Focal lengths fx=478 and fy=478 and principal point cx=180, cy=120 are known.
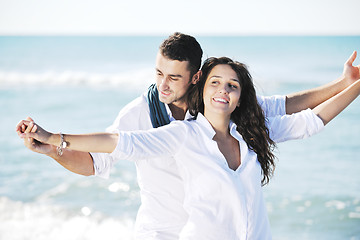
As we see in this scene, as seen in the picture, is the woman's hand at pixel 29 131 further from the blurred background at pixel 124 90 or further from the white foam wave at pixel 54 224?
the white foam wave at pixel 54 224

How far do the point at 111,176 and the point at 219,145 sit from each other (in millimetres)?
4990

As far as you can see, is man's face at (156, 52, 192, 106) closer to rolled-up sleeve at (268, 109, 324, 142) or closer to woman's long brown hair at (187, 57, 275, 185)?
woman's long brown hair at (187, 57, 275, 185)

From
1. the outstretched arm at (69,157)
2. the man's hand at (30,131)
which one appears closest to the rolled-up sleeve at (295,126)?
the outstretched arm at (69,157)

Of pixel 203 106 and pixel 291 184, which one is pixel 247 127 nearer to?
pixel 203 106

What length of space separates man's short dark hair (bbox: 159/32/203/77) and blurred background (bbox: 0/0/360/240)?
0.59 meters

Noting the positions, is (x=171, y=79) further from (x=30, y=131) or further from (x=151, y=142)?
(x=30, y=131)

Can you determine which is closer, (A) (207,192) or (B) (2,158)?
(A) (207,192)

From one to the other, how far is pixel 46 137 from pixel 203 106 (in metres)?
0.87

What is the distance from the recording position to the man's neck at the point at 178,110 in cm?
262

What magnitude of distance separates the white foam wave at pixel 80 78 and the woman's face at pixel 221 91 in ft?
45.3

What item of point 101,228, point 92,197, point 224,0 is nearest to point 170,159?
point 101,228

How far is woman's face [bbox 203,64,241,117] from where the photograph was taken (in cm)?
225

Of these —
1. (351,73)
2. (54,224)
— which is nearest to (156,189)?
(351,73)

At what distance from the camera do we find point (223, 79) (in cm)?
231
